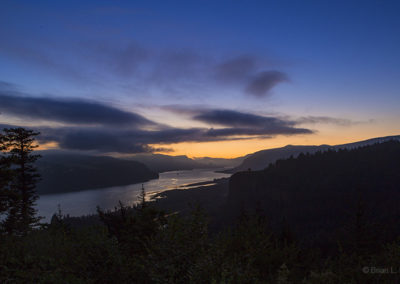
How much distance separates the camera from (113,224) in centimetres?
2528

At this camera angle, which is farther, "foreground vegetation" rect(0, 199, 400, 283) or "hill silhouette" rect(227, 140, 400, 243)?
"hill silhouette" rect(227, 140, 400, 243)

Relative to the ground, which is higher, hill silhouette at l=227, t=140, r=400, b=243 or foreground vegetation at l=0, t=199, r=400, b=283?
foreground vegetation at l=0, t=199, r=400, b=283

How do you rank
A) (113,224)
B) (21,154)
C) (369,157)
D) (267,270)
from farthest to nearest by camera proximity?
(369,157), (21,154), (113,224), (267,270)

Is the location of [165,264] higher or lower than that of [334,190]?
higher

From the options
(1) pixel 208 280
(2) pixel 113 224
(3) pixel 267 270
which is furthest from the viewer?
(2) pixel 113 224

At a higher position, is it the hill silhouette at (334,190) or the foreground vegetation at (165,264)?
the foreground vegetation at (165,264)

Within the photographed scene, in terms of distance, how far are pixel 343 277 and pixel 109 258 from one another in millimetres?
9447

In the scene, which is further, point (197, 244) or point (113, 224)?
point (113, 224)

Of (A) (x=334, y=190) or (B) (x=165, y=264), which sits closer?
(B) (x=165, y=264)

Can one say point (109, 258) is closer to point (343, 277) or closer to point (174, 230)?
point (174, 230)

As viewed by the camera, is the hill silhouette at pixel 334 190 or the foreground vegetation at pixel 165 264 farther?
the hill silhouette at pixel 334 190

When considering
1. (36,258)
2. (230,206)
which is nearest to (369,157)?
(230,206)

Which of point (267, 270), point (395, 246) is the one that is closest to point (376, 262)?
point (395, 246)

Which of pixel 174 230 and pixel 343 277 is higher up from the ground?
pixel 174 230
